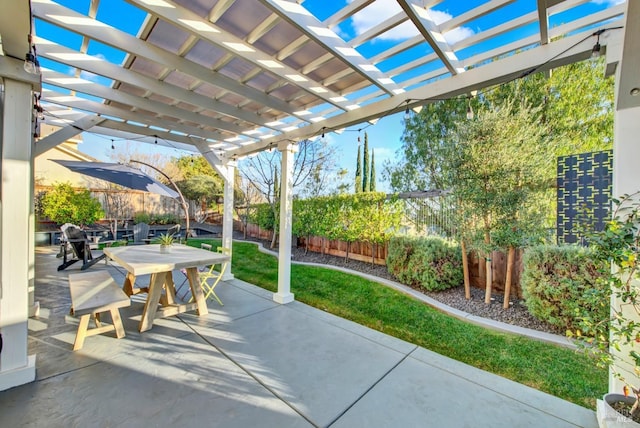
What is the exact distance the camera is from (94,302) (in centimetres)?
275

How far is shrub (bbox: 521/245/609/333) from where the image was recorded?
10.4 feet

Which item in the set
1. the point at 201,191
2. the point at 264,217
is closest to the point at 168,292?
the point at 264,217

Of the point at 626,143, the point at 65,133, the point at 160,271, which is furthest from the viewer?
the point at 65,133

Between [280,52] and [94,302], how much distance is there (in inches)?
124

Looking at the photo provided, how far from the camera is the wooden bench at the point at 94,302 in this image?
2.68 m

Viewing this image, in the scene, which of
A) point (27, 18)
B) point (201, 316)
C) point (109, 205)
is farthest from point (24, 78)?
point (109, 205)

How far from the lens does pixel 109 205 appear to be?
1169 cm

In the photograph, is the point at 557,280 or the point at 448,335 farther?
the point at 448,335

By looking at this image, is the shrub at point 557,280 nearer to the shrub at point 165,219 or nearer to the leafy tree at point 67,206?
the leafy tree at point 67,206

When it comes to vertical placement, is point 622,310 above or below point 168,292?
above

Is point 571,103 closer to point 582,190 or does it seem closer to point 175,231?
point 582,190

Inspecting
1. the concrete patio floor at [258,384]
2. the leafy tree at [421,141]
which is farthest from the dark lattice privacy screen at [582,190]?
the leafy tree at [421,141]

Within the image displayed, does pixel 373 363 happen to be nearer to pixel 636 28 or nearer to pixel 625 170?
pixel 625 170

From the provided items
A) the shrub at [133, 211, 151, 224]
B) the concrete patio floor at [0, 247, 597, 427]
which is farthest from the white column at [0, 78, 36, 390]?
the shrub at [133, 211, 151, 224]
